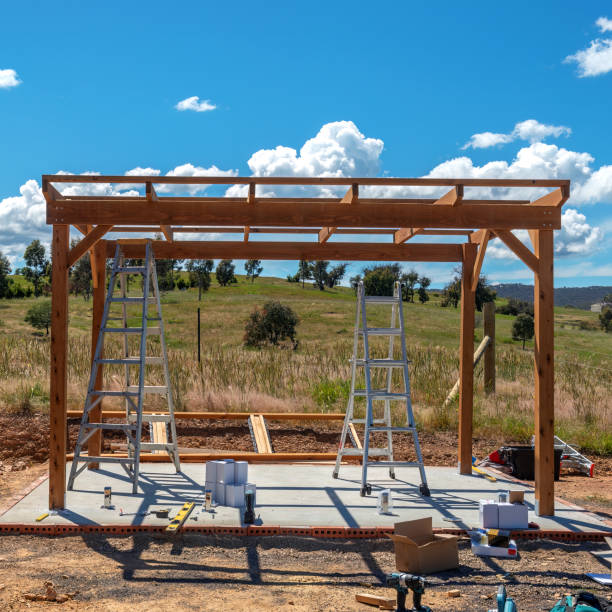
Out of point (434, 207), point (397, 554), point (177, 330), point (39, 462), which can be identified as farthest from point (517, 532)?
point (177, 330)

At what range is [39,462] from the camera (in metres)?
9.59

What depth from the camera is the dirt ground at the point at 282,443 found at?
8930 millimetres

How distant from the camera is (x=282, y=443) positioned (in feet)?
37.0

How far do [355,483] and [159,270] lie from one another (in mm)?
44161

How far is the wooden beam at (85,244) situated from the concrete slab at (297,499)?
2424mm

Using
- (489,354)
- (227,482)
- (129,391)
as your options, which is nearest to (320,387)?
(489,354)

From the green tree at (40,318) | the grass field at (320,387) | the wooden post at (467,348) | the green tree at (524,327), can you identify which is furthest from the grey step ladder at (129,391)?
the green tree at (40,318)

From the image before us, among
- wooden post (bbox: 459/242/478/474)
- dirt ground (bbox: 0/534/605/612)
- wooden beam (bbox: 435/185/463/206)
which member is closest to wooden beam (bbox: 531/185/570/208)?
wooden beam (bbox: 435/185/463/206)

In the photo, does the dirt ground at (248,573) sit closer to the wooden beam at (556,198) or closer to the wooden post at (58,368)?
the wooden post at (58,368)

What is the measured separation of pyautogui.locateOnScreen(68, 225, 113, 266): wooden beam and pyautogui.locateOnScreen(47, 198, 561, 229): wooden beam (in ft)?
0.25

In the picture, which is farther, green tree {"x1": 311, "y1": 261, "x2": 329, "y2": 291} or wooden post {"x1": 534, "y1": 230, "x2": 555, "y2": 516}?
green tree {"x1": 311, "y1": 261, "x2": 329, "y2": 291}

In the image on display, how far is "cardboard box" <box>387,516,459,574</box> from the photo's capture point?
17.1ft

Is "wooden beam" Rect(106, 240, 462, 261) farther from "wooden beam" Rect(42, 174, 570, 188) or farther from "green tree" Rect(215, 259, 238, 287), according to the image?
"green tree" Rect(215, 259, 238, 287)

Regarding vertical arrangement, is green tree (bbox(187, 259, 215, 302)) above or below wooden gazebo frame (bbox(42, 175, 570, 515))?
above
